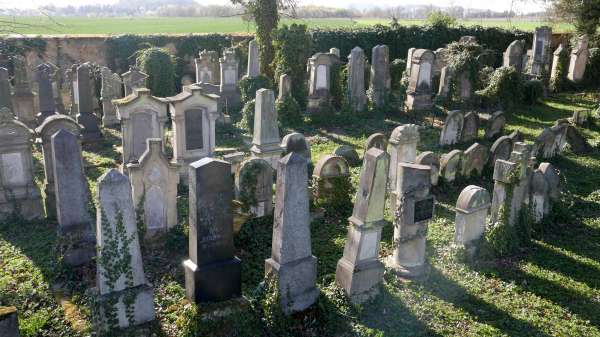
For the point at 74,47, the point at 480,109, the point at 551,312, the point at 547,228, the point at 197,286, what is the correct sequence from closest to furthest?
the point at 197,286 → the point at 551,312 → the point at 547,228 → the point at 480,109 → the point at 74,47

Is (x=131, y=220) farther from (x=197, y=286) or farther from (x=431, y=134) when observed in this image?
(x=431, y=134)

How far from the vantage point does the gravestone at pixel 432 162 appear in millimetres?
10788

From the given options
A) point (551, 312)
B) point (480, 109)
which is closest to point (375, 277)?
point (551, 312)

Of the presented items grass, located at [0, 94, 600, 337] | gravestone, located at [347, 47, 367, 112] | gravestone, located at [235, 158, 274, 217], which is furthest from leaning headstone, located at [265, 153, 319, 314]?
gravestone, located at [347, 47, 367, 112]

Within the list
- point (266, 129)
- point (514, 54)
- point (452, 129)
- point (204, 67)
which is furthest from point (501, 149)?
point (514, 54)

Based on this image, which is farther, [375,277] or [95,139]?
[95,139]

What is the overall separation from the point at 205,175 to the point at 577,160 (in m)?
11.1

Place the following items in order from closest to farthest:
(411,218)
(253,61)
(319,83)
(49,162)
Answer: (411,218)
(49,162)
(319,83)
(253,61)

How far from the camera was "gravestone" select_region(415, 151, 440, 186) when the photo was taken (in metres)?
10.8

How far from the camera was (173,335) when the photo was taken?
20.8 ft

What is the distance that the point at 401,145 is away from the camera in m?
10.8

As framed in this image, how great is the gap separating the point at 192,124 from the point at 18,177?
3.38 meters

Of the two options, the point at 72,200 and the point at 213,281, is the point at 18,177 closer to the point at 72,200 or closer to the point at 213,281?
the point at 72,200

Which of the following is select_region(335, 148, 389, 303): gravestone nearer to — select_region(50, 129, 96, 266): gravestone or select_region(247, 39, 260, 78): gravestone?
select_region(50, 129, 96, 266): gravestone
